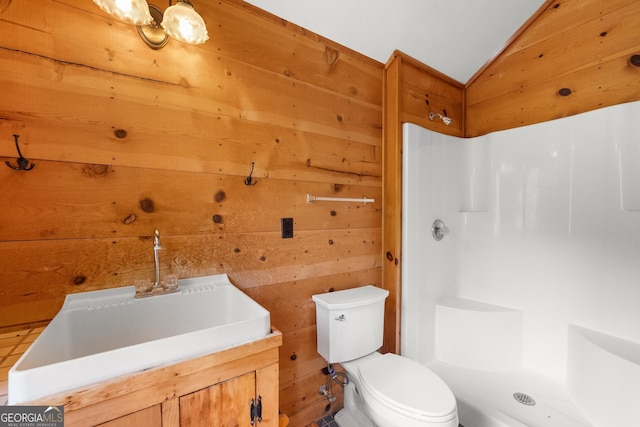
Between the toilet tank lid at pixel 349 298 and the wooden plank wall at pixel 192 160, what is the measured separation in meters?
0.09

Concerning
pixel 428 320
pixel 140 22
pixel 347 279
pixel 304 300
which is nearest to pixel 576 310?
pixel 428 320

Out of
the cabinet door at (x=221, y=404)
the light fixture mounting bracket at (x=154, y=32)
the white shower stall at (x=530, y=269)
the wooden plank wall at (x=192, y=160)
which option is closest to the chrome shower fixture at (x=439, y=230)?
the white shower stall at (x=530, y=269)

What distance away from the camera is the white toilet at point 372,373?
3.60 feet

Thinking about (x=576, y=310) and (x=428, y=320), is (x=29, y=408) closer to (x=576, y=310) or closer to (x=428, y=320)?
(x=428, y=320)

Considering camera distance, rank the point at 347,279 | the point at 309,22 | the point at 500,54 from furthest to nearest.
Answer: the point at 500,54, the point at 347,279, the point at 309,22

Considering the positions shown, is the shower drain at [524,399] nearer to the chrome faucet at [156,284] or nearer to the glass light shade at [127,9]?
the chrome faucet at [156,284]

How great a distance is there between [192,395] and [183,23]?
1.33 metres

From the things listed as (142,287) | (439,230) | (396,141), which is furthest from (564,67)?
(142,287)

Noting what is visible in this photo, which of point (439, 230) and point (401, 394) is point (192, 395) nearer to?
point (401, 394)

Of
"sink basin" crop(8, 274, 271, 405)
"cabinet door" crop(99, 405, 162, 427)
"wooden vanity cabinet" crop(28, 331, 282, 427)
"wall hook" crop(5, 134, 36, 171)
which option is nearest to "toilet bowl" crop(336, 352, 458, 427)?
"wooden vanity cabinet" crop(28, 331, 282, 427)

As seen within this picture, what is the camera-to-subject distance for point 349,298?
4.99ft

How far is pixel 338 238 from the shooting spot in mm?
1696

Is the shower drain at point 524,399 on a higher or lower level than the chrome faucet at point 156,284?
lower

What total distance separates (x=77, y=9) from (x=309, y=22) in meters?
1.05
